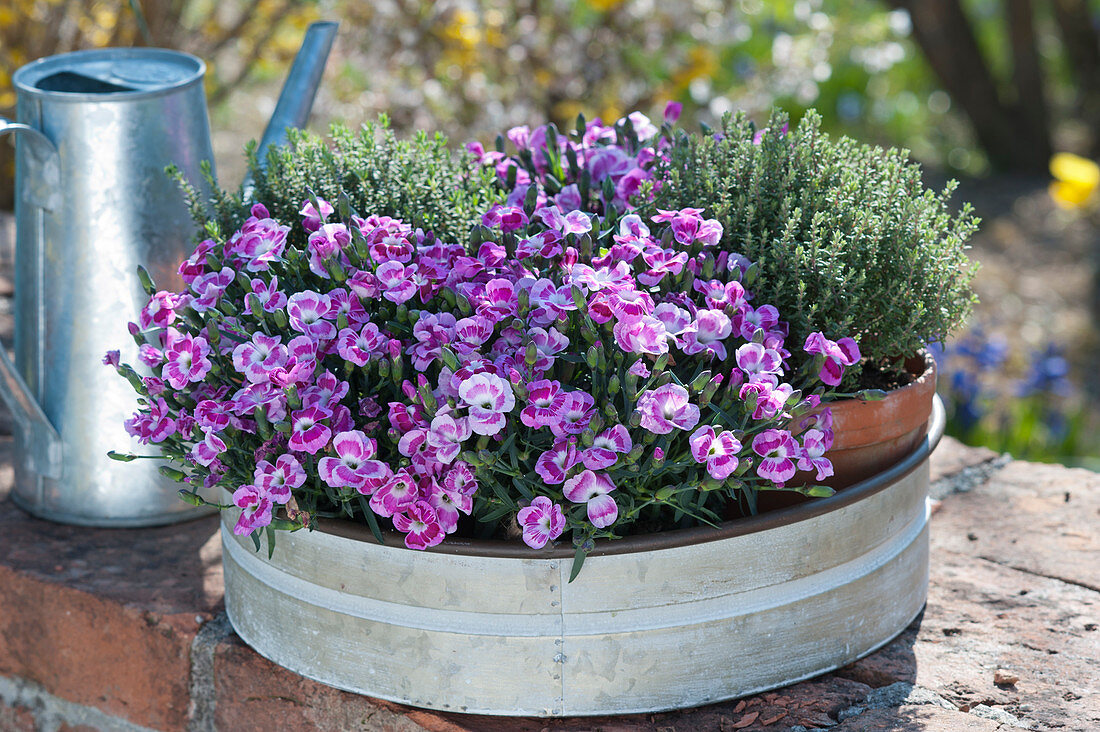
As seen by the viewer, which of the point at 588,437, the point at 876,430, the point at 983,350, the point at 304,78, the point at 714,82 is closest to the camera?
the point at 588,437

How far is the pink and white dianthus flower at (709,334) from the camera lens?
1052 millimetres

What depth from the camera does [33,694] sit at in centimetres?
149

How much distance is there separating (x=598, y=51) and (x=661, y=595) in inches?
95.9

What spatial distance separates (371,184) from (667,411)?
529 mm

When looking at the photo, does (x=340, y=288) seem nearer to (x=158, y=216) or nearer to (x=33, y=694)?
(x=158, y=216)

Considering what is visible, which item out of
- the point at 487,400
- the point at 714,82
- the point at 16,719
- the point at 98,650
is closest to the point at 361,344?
the point at 487,400

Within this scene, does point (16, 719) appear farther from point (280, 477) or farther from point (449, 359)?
point (449, 359)

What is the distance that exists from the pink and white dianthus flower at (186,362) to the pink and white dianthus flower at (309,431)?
112mm

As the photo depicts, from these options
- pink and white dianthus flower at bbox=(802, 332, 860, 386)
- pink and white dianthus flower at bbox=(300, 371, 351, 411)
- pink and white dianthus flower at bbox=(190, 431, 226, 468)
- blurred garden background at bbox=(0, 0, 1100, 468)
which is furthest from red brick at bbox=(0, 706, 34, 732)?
blurred garden background at bbox=(0, 0, 1100, 468)

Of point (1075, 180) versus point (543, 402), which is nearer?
point (543, 402)

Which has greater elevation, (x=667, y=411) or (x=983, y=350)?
(x=667, y=411)

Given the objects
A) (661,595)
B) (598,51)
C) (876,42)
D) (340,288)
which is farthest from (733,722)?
(876,42)

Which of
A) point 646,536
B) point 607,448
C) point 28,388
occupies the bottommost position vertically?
point 28,388

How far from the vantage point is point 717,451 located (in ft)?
3.20
